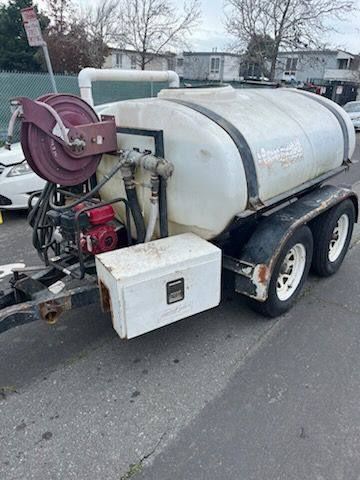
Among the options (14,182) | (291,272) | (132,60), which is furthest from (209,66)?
(291,272)

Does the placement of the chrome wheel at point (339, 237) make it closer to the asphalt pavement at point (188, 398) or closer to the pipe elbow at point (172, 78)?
the asphalt pavement at point (188, 398)

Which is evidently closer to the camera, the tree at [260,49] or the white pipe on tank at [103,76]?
the white pipe on tank at [103,76]

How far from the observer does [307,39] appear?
22625 mm

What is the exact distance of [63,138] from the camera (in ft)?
8.26

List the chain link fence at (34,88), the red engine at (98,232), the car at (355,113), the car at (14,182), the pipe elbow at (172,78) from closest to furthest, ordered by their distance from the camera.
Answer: the red engine at (98,232), the pipe elbow at (172,78), the car at (14,182), the chain link fence at (34,88), the car at (355,113)

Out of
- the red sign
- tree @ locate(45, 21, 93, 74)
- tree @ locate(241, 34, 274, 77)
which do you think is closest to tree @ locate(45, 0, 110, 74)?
tree @ locate(45, 21, 93, 74)

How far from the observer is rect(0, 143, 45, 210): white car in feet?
18.0

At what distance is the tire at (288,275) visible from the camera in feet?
10.3

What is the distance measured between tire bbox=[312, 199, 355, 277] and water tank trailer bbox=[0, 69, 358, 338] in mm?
273

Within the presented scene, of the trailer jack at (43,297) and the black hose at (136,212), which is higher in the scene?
the black hose at (136,212)

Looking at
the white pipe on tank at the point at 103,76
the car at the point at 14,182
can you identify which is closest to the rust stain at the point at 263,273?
the white pipe on tank at the point at 103,76

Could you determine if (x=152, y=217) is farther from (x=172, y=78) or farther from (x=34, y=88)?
(x=34, y=88)

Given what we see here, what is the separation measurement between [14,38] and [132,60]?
817cm

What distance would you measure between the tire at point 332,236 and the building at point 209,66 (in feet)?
132
